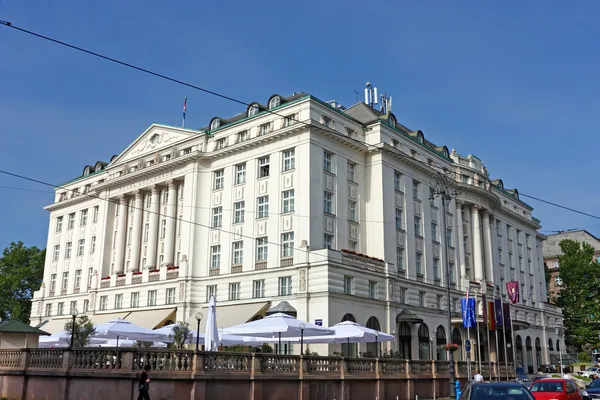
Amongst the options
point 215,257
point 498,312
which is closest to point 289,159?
point 215,257

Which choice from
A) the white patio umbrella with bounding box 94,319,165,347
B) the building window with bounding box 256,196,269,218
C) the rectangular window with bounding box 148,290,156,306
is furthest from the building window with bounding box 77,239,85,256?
the white patio umbrella with bounding box 94,319,165,347

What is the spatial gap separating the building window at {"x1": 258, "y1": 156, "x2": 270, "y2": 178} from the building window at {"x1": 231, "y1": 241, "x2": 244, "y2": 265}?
20.1ft

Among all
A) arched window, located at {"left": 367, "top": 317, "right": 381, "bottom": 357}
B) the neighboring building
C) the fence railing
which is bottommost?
the fence railing

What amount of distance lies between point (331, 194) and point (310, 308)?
33.7 ft

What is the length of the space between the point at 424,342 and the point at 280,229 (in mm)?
16819

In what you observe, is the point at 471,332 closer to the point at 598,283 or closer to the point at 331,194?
the point at 331,194

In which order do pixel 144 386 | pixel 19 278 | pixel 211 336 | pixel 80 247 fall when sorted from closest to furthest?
pixel 144 386 < pixel 211 336 < pixel 80 247 < pixel 19 278

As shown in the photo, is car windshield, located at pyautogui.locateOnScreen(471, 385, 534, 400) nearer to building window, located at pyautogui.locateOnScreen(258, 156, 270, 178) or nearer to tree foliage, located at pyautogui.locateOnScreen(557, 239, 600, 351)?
building window, located at pyautogui.locateOnScreen(258, 156, 270, 178)

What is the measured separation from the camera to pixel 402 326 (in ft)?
162

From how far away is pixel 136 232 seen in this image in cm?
5934

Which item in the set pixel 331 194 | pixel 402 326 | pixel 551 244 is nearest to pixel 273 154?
pixel 331 194

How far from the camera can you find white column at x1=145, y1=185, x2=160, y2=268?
56625 millimetres

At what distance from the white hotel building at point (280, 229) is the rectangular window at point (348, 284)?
132 millimetres

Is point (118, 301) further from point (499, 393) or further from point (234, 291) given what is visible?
point (499, 393)
